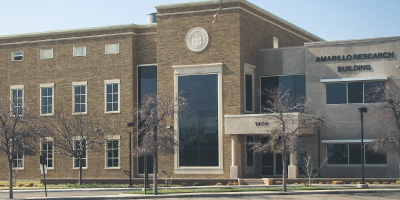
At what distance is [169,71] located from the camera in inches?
1699

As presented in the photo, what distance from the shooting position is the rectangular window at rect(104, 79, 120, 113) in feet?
152

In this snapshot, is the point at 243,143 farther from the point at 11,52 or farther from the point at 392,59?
the point at 11,52

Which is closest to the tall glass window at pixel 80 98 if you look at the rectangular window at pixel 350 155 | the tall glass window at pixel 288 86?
the tall glass window at pixel 288 86

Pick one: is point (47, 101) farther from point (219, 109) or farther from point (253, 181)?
point (253, 181)

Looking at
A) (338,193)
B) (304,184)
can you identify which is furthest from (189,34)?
(338,193)

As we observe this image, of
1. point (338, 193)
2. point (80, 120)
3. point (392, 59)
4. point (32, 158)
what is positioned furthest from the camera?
point (32, 158)

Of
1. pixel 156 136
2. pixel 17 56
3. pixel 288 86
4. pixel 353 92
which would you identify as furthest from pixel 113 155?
pixel 353 92

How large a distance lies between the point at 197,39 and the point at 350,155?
13.5 metres

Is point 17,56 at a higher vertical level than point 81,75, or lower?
higher

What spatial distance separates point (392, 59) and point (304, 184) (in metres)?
11.4

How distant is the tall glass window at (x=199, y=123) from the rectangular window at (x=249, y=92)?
2456mm

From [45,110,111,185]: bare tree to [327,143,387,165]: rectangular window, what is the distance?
1670 centimetres

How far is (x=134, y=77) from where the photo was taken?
151 ft

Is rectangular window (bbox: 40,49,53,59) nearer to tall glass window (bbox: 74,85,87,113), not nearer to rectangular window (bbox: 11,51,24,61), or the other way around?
rectangular window (bbox: 11,51,24,61)
